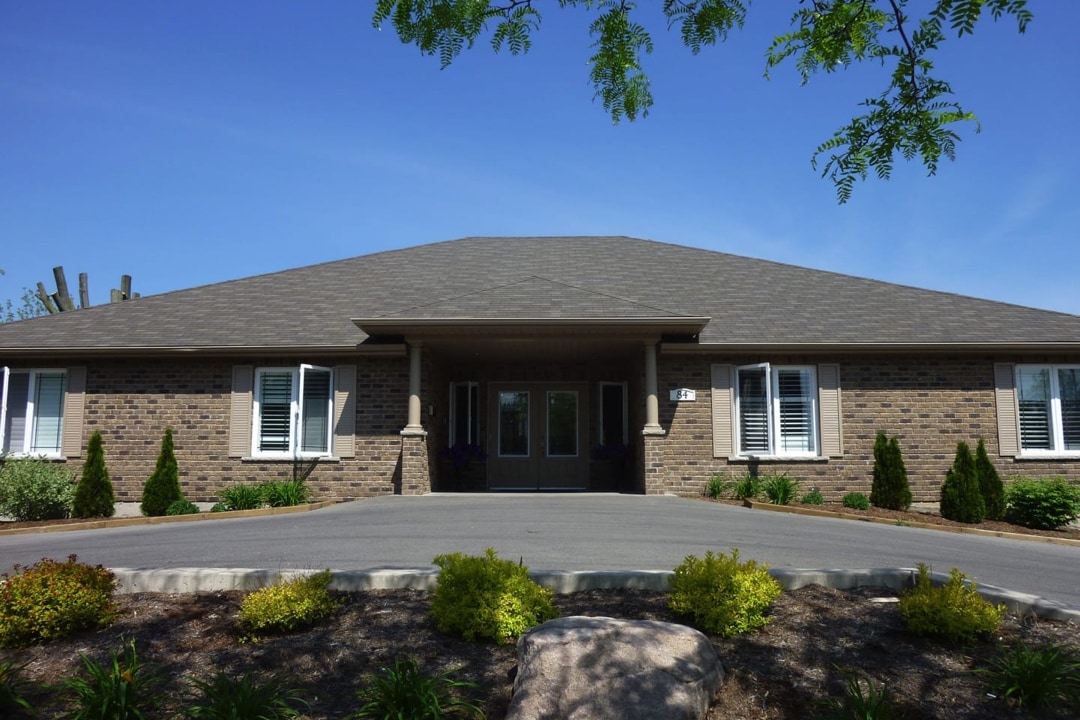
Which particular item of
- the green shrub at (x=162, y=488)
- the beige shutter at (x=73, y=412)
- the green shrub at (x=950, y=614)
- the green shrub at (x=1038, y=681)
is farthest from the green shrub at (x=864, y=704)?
the beige shutter at (x=73, y=412)

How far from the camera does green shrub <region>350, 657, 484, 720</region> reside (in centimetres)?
374

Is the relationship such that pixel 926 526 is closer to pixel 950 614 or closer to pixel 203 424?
pixel 950 614

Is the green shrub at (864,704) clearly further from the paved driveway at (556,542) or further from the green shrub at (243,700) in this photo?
the paved driveway at (556,542)

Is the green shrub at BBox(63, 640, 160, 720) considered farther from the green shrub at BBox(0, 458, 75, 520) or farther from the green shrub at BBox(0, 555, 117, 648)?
the green shrub at BBox(0, 458, 75, 520)

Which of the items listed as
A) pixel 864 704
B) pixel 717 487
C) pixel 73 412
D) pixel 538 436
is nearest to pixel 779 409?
pixel 717 487

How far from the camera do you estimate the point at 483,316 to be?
1323cm

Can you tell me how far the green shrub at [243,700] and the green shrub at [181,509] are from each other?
9310 millimetres

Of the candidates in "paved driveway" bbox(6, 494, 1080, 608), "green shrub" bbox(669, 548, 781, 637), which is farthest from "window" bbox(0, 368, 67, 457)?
"green shrub" bbox(669, 548, 781, 637)

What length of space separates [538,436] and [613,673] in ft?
42.9

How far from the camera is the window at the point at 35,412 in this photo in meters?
15.1

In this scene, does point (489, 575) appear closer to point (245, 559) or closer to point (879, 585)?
point (879, 585)

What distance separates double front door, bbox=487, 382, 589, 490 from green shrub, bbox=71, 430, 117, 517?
7.11 metres

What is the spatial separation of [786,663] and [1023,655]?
3.76ft

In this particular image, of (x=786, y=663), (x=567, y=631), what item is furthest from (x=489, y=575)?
(x=786, y=663)
